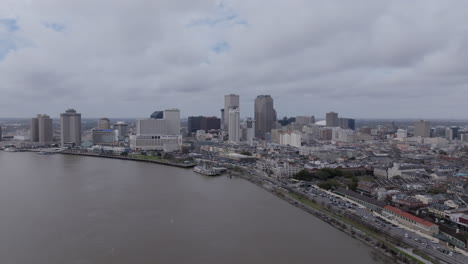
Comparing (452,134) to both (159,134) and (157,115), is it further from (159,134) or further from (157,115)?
(157,115)

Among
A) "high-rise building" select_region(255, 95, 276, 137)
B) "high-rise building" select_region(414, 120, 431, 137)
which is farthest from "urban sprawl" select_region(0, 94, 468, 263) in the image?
"high-rise building" select_region(255, 95, 276, 137)

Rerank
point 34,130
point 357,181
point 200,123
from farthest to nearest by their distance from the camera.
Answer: point 200,123, point 34,130, point 357,181

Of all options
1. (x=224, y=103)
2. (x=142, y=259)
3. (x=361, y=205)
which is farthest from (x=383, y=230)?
(x=224, y=103)

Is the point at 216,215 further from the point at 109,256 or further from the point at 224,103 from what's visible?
the point at 224,103

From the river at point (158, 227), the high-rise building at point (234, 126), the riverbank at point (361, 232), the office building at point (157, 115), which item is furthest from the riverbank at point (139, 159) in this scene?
the office building at point (157, 115)

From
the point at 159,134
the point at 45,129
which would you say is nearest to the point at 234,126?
the point at 159,134

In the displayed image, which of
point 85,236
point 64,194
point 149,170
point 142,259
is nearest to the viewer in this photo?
point 142,259
